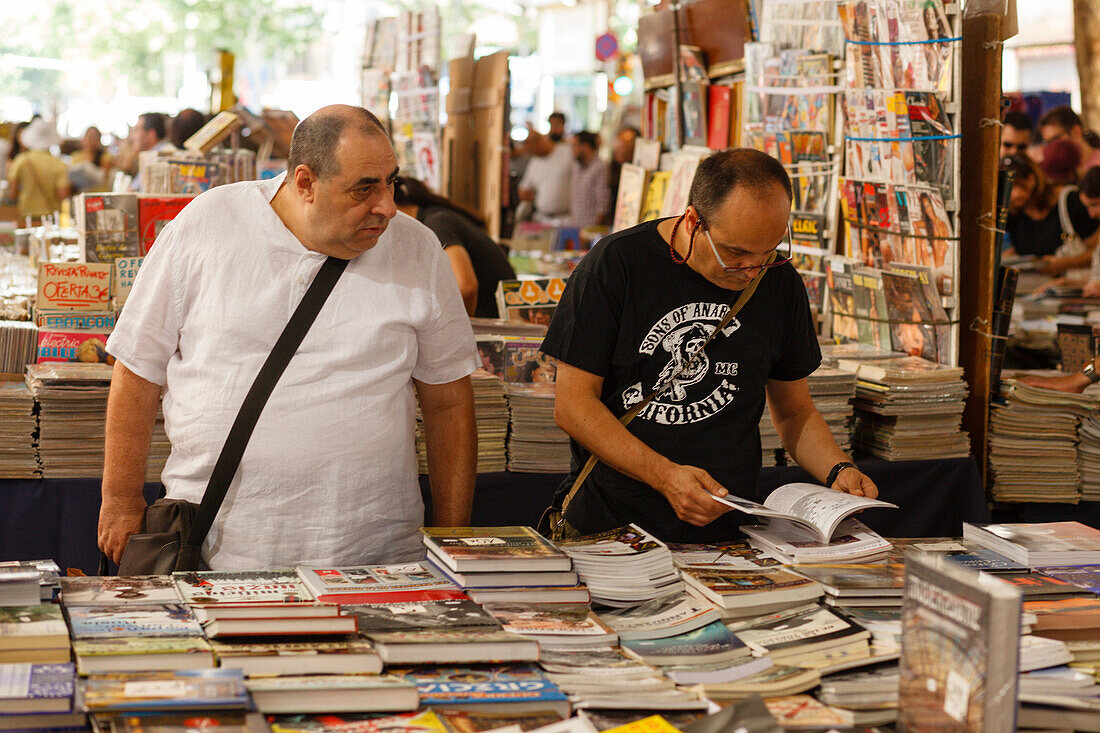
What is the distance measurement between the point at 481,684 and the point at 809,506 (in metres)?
0.99

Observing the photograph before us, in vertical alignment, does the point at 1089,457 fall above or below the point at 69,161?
below

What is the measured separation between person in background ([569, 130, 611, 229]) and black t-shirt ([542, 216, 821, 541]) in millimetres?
9016

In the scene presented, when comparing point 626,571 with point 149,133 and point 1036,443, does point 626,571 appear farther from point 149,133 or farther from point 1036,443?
point 149,133

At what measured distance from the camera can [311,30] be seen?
26.6m

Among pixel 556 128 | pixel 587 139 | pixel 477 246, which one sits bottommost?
pixel 477 246

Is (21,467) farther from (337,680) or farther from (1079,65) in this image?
(1079,65)

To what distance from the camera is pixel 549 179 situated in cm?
1248

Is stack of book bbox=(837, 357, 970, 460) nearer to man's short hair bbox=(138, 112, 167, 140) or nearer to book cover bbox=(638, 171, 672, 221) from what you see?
book cover bbox=(638, 171, 672, 221)

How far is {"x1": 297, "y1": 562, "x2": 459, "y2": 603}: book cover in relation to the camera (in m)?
1.99

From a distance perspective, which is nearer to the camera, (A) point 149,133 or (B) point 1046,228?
(B) point 1046,228

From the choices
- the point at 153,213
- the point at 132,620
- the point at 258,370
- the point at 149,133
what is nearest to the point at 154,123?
the point at 149,133

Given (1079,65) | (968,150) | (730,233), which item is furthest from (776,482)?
(1079,65)

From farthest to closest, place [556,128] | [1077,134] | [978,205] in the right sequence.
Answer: [556,128]
[1077,134]
[978,205]

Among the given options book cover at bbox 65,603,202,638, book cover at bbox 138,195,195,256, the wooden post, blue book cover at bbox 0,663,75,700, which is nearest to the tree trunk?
the wooden post
